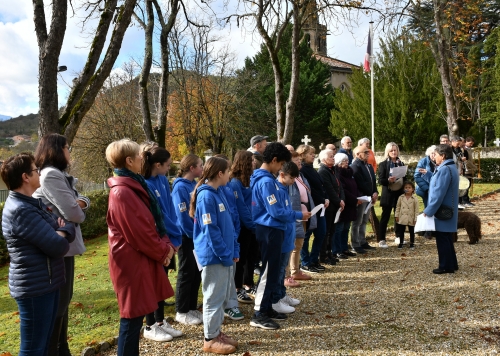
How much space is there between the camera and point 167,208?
508cm

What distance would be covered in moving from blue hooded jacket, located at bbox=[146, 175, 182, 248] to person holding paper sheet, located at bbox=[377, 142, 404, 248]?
539cm

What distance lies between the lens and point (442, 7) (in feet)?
51.1

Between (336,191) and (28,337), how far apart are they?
5.73m

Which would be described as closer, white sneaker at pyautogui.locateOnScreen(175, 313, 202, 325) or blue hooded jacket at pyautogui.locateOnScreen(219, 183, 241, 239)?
white sneaker at pyautogui.locateOnScreen(175, 313, 202, 325)

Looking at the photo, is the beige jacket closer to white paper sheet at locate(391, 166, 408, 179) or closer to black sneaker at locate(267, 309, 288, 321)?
white paper sheet at locate(391, 166, 408, 179)

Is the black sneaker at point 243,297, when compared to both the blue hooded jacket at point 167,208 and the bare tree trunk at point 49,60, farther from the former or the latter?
the bare tree trunk at point 49,60

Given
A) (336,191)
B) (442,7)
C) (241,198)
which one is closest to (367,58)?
(442,7)

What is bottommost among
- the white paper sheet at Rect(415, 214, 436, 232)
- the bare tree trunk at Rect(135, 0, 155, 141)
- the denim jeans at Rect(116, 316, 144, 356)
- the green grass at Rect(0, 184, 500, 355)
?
the green grass at Rect(0, 184, 500, 355)

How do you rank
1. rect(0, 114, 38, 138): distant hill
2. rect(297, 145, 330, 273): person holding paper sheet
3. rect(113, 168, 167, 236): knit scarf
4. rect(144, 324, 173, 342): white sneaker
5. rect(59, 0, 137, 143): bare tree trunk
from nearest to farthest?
rect(113, 168, 167, 236): knit scarf, rect(144, 324, 173, 342): white sneaker, rect(59, 0, 137, 143): bare tree trunk, rect(297, 145, 330, 273): person holding paper sheet, rect(0, 114, 38, 138): distant hill

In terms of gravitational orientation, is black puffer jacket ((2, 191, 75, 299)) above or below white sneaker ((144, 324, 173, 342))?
above

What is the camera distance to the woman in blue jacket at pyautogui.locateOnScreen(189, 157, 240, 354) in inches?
167

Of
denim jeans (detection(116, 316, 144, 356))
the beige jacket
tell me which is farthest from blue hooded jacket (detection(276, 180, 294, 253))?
the beige jacket

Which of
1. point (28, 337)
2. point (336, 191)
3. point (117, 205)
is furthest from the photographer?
point (336, 191)

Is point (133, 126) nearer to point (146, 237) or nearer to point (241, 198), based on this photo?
point (241, 198)
